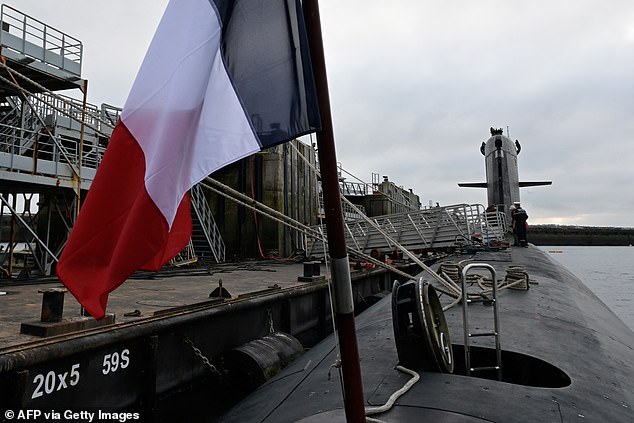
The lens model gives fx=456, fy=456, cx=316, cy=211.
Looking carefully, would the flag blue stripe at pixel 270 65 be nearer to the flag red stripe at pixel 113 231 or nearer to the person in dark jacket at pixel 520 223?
the flag red stripe at pixel 113 231

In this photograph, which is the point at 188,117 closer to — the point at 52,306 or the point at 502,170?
the point at 52,306

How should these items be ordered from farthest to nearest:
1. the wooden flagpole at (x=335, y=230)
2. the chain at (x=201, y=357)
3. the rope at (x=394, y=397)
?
1. the chain at (x=201, y=357)
2. the rope at (x=394, y=397)
3. the wooden flagpole at (x=335, y=230)

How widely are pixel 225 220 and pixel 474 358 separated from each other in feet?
51.3

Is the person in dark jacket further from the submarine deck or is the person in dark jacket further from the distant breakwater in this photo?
the distant breakwater

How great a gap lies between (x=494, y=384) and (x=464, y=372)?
2.19 ft

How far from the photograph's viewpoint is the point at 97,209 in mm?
2365

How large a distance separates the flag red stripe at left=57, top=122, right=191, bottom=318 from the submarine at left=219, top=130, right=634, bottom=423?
1.20 metres

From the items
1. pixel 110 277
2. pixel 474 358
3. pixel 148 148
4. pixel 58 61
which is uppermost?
pixel 58 61

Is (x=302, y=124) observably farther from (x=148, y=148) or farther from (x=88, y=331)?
(x=88, y=331)

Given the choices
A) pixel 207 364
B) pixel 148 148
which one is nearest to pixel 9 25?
pixel 207 364

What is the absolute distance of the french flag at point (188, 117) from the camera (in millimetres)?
2199

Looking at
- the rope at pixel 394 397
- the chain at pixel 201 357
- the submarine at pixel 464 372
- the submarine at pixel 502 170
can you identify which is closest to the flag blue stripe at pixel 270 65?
the submarine at pixel 464 372

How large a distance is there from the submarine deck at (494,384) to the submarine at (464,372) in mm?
10

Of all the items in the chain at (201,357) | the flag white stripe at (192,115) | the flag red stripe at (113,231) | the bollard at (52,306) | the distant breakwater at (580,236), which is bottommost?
the chain at (201,357)
